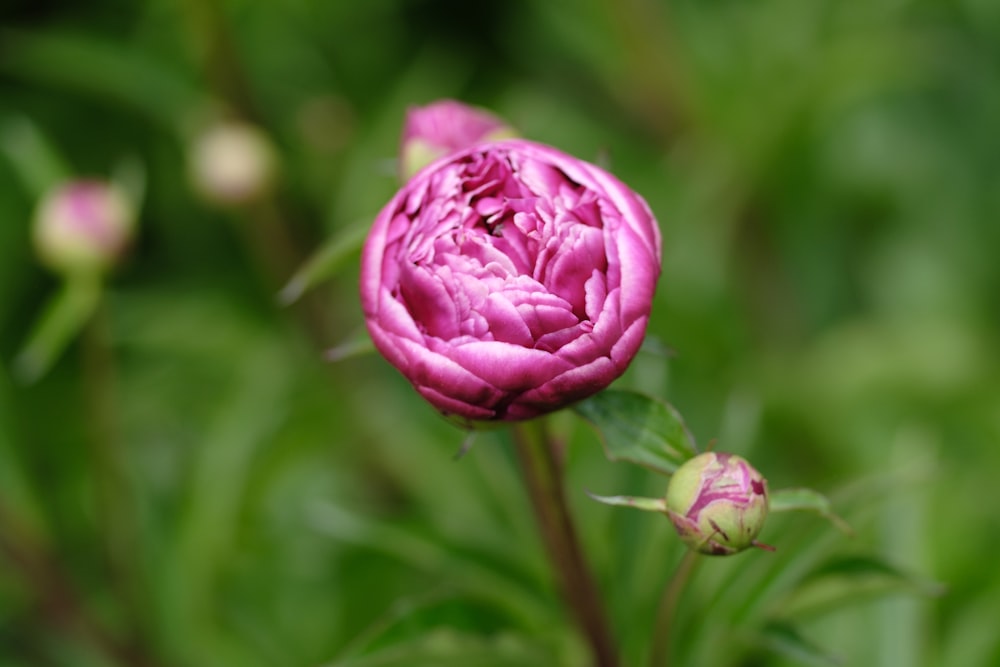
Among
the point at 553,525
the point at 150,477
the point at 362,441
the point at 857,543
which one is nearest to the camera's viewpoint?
the point at 553,525

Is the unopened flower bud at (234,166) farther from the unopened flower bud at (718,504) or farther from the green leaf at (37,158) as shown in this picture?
the unopened flower bud at (718,504)

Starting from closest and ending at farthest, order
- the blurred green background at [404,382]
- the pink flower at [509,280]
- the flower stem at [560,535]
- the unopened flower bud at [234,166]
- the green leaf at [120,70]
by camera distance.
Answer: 1. the pink flower at [509,280]
2. the flower stem at [560,535]
3. the blurred green background at [404,382]
4. the unopened flower bud at [234,166]
5. the green leaf at [120,70]

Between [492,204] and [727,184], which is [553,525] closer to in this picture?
[492,204]

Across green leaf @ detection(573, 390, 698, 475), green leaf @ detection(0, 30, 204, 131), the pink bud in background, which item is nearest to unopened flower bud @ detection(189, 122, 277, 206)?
green leaf @ detection(0, 30, 204, 131)

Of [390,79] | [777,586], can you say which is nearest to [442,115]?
[777,586]

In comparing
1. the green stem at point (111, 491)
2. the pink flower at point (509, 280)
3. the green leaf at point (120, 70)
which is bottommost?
the green stem at point (111, 491)

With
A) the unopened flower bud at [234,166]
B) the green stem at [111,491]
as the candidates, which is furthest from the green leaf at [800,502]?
the unopened flower bud at [234,166]
